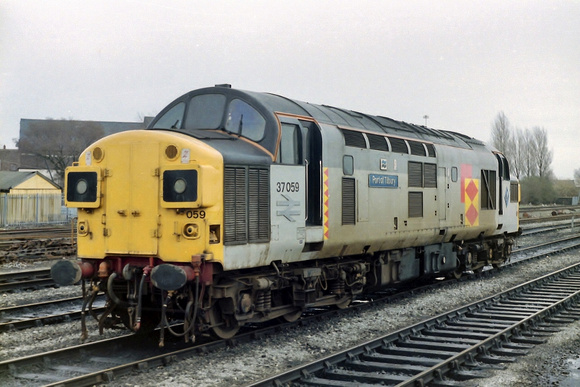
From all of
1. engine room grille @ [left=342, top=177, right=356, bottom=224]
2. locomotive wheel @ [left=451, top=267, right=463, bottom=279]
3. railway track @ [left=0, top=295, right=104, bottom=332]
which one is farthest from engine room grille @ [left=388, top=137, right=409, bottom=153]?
railway track @ [left=0, top=295, right=104, bottom=332]

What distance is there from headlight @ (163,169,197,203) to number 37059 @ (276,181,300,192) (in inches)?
67.1

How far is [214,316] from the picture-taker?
9.09 m

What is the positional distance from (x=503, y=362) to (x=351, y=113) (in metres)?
5.73

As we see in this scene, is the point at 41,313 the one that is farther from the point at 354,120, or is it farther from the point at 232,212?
the point at 354,120

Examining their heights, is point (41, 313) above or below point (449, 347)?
above

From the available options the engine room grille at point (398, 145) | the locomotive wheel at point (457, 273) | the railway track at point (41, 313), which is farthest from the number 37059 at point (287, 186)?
the locomotive wheel at point (457, 273)

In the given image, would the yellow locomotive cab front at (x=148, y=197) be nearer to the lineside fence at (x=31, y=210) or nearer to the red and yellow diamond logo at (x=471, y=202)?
the red and yellow diamond logo at (x=471, y=202)

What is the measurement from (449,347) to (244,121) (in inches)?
177

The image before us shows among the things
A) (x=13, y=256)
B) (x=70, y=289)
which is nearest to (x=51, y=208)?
(x=13, y=256)

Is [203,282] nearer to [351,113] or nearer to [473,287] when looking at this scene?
[351,113]

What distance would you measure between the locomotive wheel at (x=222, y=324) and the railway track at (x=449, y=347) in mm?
1620

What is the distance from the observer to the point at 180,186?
835 centimetres

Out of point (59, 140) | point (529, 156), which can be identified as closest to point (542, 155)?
point (529, 156)

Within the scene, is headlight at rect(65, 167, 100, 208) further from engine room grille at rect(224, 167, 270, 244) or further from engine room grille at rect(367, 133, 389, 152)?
engine room grille at rect(367, 133, 389, 152)
